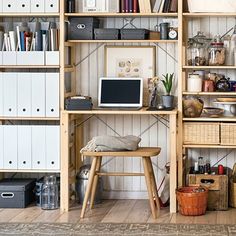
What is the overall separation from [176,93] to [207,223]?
4.47ft

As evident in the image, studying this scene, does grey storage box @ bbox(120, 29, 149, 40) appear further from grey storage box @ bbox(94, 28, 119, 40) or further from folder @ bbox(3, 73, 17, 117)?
folder @ bbox(3, 73, 17, 117)

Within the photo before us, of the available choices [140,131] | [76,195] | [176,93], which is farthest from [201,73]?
[76,195]

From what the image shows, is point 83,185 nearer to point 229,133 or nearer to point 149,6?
point 229,133

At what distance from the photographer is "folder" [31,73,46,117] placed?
6039 millimetres

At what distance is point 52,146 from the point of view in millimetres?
6062

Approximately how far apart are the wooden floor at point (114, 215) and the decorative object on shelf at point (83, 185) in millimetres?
102

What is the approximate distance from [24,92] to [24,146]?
1.58 ft

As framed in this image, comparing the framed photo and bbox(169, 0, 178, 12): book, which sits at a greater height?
bbox(169, 0, 178, 12): book

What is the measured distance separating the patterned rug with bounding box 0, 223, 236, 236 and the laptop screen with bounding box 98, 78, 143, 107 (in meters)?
1.22

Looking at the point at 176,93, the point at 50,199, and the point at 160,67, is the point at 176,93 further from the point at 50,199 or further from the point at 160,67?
the point at 50,199

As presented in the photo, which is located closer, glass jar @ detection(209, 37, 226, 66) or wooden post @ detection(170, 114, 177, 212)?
wooden post @ detection(170, 114, 177, 212)

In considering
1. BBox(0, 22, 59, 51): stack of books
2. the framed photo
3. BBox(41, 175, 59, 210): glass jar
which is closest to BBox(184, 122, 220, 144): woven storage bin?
the framed photo

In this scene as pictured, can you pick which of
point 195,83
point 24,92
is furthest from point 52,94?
point 195,83

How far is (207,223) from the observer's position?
217 inches
